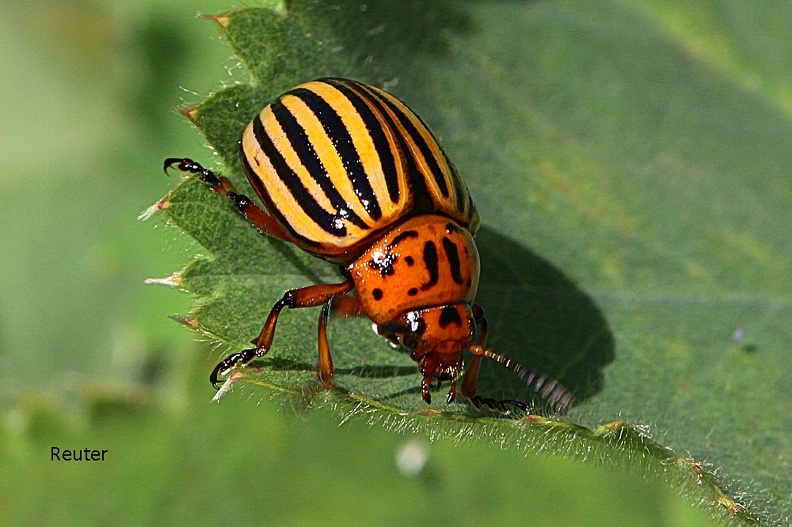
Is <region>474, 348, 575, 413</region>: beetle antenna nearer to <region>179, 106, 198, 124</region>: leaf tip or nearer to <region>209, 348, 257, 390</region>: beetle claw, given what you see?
<region>209, 348, 257, 390</region>: beetle claw

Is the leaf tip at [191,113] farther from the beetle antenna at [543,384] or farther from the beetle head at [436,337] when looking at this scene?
the beetle antenna at [543,384]

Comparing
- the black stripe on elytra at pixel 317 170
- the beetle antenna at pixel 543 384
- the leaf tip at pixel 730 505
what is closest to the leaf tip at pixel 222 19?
the black stripe on elytra at pixel 317 170

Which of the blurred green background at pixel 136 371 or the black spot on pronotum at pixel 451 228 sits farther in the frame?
the blurred green background at pixel 136 371

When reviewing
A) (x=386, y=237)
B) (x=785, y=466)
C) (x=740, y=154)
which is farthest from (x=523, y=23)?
(x=785, y=466)

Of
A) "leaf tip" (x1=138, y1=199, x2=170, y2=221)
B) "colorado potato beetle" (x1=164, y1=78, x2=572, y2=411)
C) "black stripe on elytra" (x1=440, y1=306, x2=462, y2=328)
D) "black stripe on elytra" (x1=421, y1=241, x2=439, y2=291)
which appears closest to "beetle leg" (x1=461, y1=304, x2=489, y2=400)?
"colorado potato beetle" (x1=164, y1=78, x2=572, y2=411)

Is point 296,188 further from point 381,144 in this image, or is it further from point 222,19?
point 222,19

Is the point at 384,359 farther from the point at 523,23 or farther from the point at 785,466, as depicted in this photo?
the point at 523,23

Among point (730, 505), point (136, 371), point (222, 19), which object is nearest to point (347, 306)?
point (222, 19)
